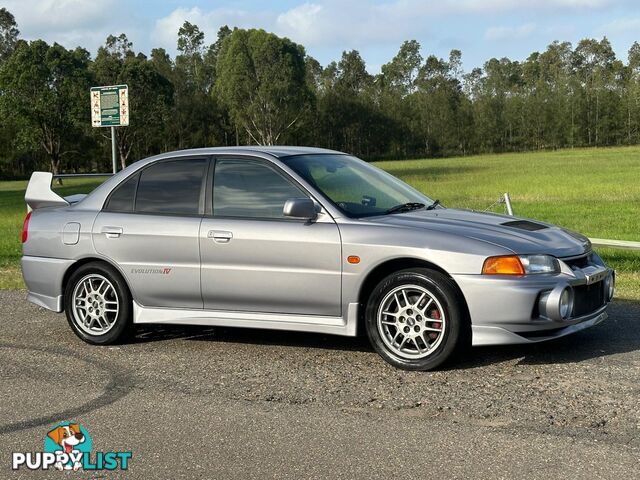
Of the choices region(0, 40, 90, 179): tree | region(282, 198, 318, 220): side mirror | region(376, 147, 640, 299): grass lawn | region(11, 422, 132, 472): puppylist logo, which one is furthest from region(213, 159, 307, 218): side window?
region(0, 40, 90, 179): tree

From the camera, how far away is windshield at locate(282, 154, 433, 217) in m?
6.43

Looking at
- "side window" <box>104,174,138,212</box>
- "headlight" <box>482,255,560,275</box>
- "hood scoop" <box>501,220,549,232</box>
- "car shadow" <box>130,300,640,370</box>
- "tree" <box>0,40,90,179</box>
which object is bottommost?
"car shadow" <box>130,300,640,370</box>

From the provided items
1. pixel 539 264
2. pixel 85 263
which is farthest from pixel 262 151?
pixel 539 264

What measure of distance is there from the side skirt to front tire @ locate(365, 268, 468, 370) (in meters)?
0.18

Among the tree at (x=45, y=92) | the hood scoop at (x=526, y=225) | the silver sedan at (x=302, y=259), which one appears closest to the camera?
the silver sedan at (x=302, y=259)

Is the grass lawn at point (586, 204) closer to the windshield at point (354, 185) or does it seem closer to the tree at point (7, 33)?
the windshield at point (354, 185)

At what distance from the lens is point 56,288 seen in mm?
7160

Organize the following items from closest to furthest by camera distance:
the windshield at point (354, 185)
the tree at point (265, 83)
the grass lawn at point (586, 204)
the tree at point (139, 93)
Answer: the windshield at point (354, 185) < the grass lawn at point (586, 204) < the tree at point (139, 93) < the tree at point (265, 83)

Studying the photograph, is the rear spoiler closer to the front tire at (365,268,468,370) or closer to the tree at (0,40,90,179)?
the front tire at (365,268,468,370)

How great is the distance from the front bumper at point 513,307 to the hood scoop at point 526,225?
531 mm

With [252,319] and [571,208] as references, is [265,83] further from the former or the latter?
[252,319]

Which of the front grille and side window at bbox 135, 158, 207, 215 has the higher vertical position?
side window at bbox 135, 158, 207, 215

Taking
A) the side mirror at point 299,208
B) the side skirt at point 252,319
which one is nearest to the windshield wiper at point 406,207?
the side mirror at point 299,208

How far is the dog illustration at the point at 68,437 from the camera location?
14.6 feet
